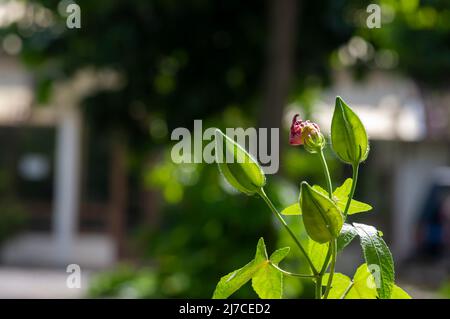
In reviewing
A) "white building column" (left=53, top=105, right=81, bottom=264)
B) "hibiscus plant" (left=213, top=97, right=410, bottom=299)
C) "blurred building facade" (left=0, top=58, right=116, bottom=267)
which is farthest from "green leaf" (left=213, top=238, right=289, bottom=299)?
"white building column" (left=53, top=105, right=81, bottom=264)

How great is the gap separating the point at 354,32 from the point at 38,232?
765 cm

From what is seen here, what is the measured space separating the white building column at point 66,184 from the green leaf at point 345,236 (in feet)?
37.2

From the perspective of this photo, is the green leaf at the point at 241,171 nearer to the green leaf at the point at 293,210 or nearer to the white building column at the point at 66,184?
the green leaf at the point at 293,210

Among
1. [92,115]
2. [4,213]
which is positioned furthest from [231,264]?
[4,213]

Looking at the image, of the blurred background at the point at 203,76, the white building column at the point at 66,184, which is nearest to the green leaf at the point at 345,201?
the blurred background at the point at 203,76

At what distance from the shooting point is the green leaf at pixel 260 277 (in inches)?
24.1

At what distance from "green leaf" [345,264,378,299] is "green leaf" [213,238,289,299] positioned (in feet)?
0.19

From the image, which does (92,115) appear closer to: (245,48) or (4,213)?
(245,48)

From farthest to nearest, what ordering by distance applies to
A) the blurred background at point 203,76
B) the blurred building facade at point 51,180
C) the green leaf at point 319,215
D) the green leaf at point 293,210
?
the blurred building facade at point 51,180 → the blurred background at point 203,76 → the green leaf at point 293,210 → the green leaf at point 319,215

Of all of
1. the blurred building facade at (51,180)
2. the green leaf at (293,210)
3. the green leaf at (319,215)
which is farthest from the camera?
the blurred building facade at (51,180)

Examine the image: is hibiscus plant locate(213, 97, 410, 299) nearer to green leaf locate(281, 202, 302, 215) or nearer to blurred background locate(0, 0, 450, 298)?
green leaf locate(281, 202, 302, 215)

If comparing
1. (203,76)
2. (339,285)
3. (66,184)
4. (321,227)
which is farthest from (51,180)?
(321,227)

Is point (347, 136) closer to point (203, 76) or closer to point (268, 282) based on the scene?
point (268, 282)
